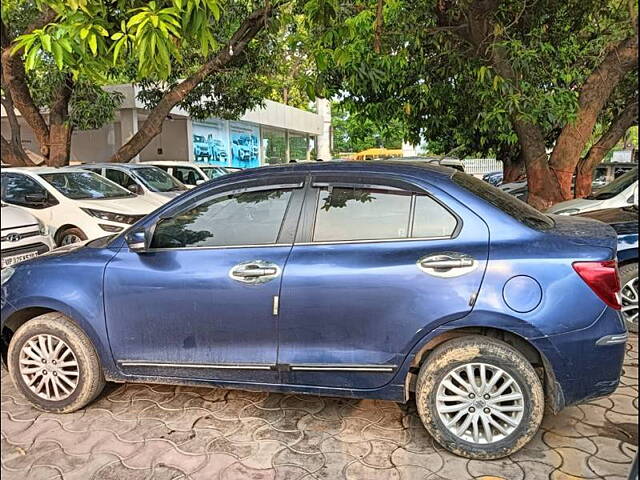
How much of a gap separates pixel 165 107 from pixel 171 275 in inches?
326

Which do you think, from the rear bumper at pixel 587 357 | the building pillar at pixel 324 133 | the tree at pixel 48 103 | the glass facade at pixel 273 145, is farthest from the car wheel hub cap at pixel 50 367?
the building pillar at pixel 324 133

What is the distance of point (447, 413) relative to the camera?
2.87 metres

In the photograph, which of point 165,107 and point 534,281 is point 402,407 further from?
point 165,107

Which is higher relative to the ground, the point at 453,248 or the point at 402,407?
the point at 453,248

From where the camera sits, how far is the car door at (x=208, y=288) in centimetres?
304

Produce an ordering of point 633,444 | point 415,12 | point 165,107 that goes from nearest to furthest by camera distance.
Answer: point 633,444 < point 415,12 < point 165,107

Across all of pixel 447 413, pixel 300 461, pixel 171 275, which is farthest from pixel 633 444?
pixel 171 275

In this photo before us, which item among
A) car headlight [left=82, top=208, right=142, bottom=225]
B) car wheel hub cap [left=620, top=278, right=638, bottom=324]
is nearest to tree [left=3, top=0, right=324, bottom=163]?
car headlight [left=82, top=208, right=142, bottom=225]

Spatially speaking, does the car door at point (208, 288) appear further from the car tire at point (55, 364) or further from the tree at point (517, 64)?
the tree at point (517, 64)

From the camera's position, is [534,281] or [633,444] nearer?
[534,281]

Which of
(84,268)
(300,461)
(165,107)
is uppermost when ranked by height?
(165,107)

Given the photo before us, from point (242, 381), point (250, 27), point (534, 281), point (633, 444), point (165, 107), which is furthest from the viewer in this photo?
point (165, 107)

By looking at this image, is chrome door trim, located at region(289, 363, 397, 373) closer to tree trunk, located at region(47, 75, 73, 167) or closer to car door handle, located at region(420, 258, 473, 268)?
car door handle, located at region(420, 258, 473, 268)

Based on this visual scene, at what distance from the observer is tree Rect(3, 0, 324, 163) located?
2689 mm
